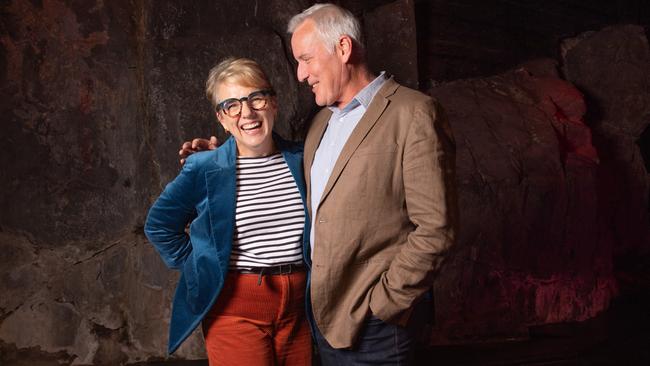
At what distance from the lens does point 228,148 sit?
1.96m

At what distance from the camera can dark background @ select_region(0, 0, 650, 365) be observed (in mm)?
3330

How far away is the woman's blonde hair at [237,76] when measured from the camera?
6.21 ft

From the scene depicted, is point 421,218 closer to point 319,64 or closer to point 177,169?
point 319,64

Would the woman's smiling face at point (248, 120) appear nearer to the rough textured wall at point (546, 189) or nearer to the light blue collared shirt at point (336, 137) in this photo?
the light blue collared shirt at point (336, 137)

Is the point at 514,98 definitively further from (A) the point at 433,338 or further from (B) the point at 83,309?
(B) the point at 83,309

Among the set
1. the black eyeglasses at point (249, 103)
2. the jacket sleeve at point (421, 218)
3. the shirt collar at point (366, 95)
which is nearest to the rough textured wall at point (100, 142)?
the black eyeglasses at point (249, 103)

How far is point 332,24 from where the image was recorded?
180 cm

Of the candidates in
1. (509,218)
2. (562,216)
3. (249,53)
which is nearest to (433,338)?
(509,218)

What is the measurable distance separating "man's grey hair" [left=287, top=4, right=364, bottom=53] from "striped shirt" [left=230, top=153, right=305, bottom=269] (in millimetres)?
490

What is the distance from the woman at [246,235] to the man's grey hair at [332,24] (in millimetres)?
259

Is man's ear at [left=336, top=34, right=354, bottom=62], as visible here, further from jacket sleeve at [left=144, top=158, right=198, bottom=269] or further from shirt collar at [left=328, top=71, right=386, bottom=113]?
jacket sleeve at [left=144, top=158, right=198, bottom=269]

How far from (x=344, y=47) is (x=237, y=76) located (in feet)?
1.20

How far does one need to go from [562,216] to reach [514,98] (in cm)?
91

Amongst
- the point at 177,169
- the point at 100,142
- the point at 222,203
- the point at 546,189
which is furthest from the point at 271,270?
the point at 546,189
